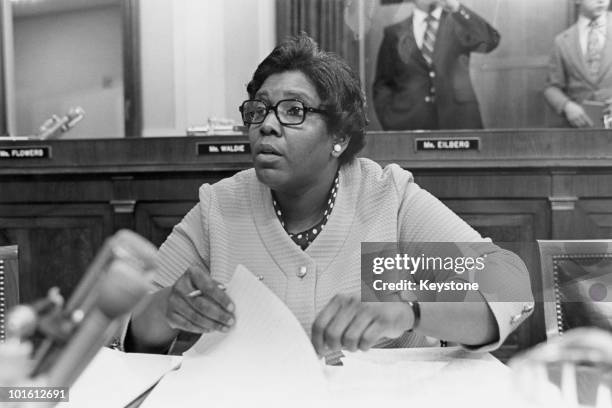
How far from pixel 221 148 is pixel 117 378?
51.0 inches

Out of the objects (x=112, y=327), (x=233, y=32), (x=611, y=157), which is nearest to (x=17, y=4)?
(x=233, y=32)

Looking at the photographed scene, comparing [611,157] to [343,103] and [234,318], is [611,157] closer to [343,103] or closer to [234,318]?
[343,103]

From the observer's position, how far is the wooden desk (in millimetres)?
1832

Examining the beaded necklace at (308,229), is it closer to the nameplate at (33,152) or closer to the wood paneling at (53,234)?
the wood paneling at (53,234)

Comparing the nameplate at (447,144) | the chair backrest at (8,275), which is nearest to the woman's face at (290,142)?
the chair backrest at (8,275)

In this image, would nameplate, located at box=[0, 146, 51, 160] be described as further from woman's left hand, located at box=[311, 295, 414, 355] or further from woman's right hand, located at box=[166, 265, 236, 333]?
woman's left hand, located at box=[311, 295, 414, 355]

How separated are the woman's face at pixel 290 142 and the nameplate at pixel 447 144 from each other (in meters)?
0.96

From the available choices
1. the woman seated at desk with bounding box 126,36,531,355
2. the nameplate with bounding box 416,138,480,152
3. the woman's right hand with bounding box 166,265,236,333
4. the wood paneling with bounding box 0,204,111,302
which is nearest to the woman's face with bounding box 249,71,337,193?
the woman seated at desk with bounding box 126,36,531,355

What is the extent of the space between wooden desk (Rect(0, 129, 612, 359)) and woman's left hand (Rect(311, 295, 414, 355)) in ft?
4.27

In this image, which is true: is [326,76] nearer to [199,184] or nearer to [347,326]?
[347,326]

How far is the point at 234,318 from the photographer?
25.0 inches

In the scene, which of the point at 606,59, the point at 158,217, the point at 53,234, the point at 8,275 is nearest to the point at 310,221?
the point at 8,275

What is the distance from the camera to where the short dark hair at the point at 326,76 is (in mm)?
960

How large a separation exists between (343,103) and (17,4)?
3.71 metres
